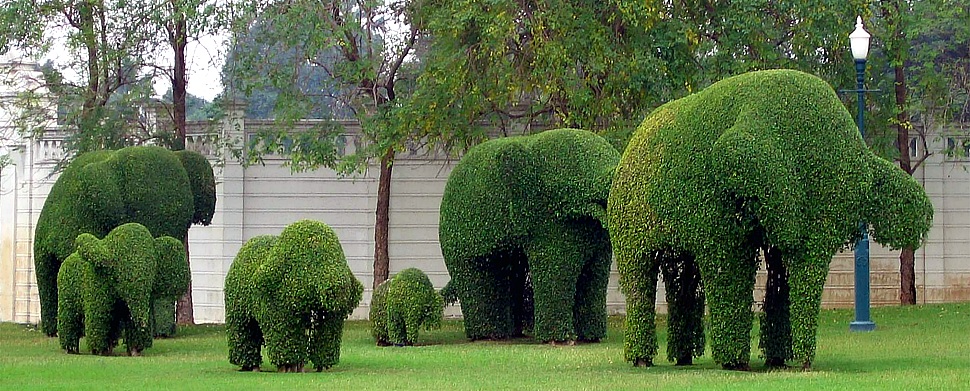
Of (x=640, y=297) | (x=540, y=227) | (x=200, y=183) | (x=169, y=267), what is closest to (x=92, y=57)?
(x=200, y=183)

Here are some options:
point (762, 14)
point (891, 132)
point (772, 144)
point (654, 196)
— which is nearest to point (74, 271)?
point (654, 196)

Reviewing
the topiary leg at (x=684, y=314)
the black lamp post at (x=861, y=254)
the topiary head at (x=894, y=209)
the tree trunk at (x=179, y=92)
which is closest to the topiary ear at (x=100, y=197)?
the tree trunk at (x=179, y=92)

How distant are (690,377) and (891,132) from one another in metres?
11.5

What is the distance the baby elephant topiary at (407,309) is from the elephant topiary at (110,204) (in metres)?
3.73

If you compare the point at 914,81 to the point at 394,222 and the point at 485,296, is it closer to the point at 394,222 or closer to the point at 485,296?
the point at 485,296

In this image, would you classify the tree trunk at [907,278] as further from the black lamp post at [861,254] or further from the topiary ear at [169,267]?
the topiary ear at [169,267]

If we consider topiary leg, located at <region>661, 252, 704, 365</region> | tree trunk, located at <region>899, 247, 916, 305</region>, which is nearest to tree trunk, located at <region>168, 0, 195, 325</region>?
topiary leg, located at <region>661, 252, 704, 365</region>

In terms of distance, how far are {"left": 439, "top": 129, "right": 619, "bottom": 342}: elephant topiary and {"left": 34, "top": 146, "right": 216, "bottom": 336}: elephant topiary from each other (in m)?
4.11

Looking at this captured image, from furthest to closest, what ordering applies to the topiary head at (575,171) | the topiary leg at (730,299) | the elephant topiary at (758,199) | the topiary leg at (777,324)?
the topiary head at (575,171) < the topiary leg at (777,324) < the topiary leg at (730,299) < the elephant topiary at (758,199)

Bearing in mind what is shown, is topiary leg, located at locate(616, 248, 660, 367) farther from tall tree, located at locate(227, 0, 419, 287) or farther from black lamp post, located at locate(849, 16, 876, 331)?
tall tree, located at locate(227, 0, 419, 287)

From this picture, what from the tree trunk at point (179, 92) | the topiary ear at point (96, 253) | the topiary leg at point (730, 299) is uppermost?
the tree trunk at point (179, 92)

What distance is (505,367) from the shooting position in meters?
14.3

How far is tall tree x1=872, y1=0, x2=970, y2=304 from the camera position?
70.0 feet

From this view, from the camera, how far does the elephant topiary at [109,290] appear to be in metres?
15.8
